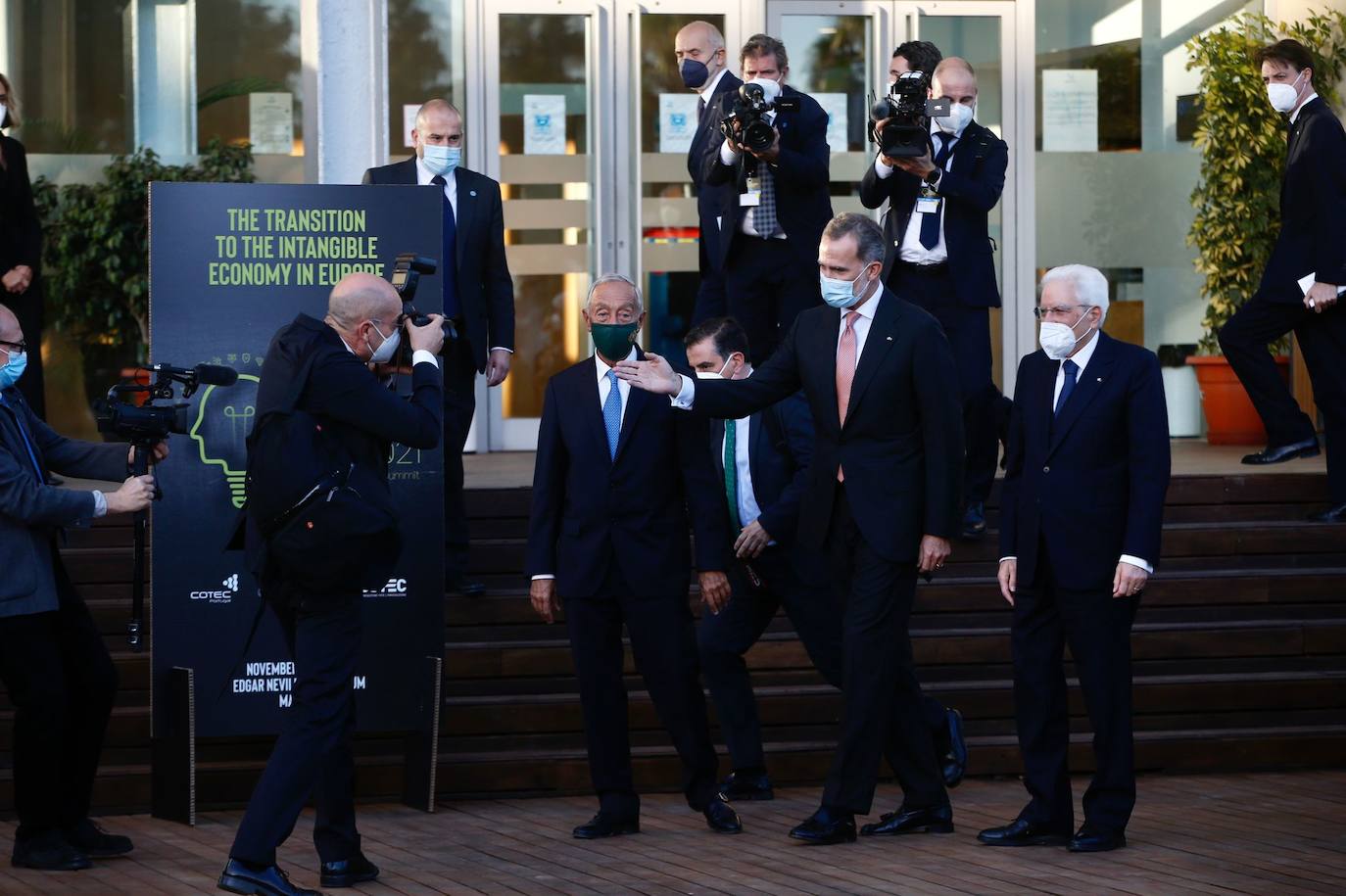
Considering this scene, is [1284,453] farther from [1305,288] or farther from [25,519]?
[25,519]

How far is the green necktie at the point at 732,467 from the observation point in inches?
267

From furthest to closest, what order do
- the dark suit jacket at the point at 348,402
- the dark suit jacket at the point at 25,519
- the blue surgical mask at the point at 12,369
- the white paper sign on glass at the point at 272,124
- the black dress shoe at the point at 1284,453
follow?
the white paper sign on glass at the point at 272,124 < the black dress shoe at the point at 1284,453 < the blue surgical mask at the point at 12,369 < the dark suit jacket at the point at 25,519 < the dark suit jacket at the point at 348,402

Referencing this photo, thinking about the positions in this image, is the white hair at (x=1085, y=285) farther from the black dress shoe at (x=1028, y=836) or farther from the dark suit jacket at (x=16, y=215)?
the dark suit jacket at (x=16, y=215)

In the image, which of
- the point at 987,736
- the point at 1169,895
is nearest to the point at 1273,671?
the point at 987,736

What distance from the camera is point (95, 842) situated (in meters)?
6.00

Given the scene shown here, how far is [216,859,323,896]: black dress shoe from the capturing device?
532 cm

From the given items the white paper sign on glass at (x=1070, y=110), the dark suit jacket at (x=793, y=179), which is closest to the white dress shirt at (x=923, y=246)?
the dark suit jacket at (x=793, y=179)

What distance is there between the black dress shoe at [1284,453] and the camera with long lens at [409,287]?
4.46 meters

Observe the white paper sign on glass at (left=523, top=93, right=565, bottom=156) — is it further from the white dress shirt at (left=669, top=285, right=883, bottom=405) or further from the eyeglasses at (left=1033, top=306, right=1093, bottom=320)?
the eyeglasses at (left=1033, top=306, right=1093, bottom=320)

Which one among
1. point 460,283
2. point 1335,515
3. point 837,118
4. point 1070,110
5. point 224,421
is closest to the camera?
point 224,421

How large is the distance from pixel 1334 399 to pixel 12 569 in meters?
5.71

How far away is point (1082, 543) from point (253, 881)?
106 inches

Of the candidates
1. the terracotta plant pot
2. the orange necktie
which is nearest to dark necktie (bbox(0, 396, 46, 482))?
the orange necktie

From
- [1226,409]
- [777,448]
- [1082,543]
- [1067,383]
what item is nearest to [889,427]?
[1067,383]
